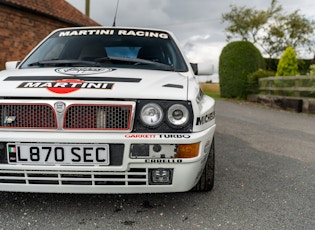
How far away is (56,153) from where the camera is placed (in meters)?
2.04

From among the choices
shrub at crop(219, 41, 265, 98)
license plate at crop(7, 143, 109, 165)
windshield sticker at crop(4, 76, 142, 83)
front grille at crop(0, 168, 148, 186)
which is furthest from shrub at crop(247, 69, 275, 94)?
license plate at crop(7, 143, 109, 165)

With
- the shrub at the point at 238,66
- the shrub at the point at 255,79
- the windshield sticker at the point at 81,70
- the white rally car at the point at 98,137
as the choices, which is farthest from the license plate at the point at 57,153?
the shrub at the point at 238,66

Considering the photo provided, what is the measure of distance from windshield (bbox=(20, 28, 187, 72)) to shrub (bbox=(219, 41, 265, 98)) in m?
12.8

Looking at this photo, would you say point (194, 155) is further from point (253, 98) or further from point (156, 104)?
point (253, 98)

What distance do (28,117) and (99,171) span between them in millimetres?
547

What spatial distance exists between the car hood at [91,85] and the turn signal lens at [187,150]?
0.30 m

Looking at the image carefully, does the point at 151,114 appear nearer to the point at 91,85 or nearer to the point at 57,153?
the point at 91,85

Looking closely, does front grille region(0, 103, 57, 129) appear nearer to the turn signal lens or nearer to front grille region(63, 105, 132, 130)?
front grille region(63, 105, 132, 130)

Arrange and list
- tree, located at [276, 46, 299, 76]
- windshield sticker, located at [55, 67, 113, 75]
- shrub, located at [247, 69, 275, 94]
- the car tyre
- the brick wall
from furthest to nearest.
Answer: shrub, located at [247, 69, 275, 94] → tree, located at [276, 46, 299, 76] → the brick wall → the car tyre → windshield sticker, located at [55, 67, 113, 75]

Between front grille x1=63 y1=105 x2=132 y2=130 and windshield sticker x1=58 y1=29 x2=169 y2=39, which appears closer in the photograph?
front grille x1=63 y1=105 x2=132 y2=130

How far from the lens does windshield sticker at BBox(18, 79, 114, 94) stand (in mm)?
2088

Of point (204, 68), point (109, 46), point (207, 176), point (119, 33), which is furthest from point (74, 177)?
point (204, 68)

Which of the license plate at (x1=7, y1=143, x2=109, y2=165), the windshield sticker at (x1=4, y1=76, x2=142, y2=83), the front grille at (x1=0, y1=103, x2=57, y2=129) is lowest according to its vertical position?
the license plate at (x1=7, y1=143, x2=109, y2=165)

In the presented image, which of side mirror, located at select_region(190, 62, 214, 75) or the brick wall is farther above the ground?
the brick wall
